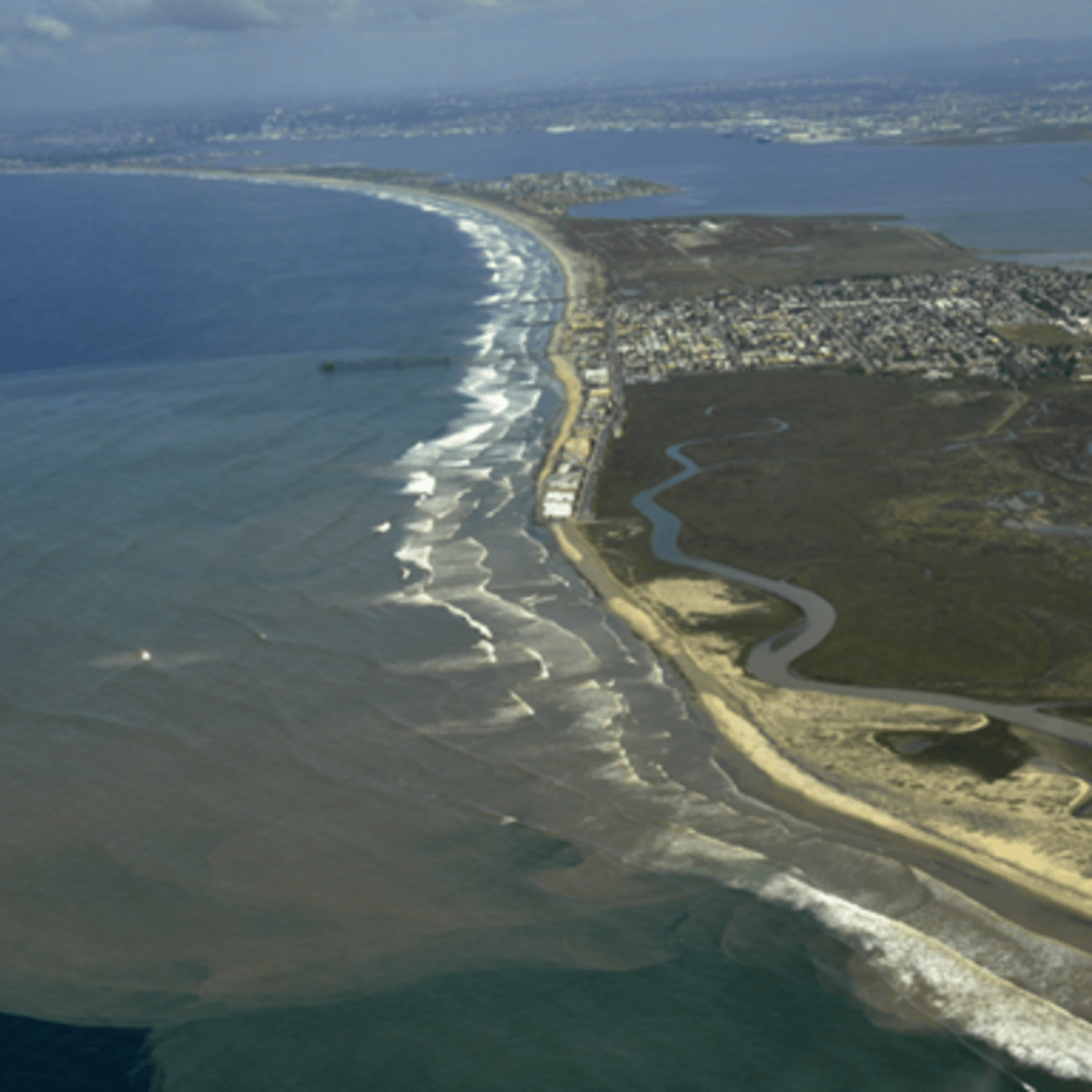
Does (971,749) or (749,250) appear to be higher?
(749,250)

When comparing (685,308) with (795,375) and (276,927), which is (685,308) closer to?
(795,375)

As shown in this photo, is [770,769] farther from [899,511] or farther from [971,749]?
[899,511]

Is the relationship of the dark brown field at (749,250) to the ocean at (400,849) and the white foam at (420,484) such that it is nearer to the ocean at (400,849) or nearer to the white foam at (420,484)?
the white foam at (420,484)

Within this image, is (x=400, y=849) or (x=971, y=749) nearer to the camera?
(x=400, y=849)

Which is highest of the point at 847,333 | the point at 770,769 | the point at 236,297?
the point at 236,297

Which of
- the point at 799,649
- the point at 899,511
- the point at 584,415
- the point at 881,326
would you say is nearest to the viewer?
the point at 799,649

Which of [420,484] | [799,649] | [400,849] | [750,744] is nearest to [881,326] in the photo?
[420,484]
